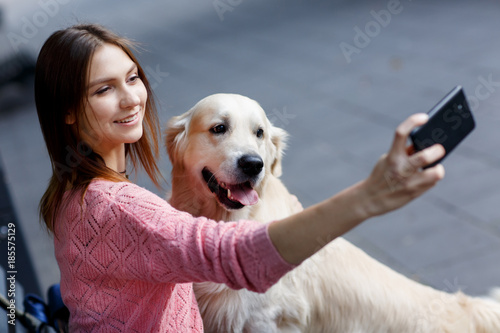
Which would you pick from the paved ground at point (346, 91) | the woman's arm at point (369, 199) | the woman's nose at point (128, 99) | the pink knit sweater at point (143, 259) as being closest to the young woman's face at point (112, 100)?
the woman's nose at point (128, 99)

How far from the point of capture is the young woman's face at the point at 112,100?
1.42m

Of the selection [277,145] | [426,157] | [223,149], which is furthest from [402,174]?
[277,145]

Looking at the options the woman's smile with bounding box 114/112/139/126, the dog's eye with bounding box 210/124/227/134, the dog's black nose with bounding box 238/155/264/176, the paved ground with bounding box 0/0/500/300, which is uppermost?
the woman's smile with bounding box 114/112/139/126

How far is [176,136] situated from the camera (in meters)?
2.09

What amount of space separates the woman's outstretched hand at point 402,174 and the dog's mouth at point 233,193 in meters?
0.91

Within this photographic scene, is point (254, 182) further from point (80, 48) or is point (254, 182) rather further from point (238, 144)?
point (80, 48)

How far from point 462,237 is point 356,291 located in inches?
73.0

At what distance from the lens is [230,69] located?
24.2ft

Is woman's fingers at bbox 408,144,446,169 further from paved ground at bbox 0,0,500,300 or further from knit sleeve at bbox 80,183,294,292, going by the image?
paved ground at bbox 0,0,500,300

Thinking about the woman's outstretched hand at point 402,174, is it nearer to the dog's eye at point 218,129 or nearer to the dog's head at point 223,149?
the dog's head at point 223,149

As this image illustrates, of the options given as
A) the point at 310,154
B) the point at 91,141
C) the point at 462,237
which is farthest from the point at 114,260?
the point at 310,154

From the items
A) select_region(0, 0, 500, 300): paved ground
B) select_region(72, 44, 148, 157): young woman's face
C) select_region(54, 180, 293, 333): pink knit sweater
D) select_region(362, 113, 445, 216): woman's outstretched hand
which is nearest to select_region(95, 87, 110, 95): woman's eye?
select_region(72, 44, 148, 157): young woman's face

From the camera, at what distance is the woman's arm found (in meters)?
0.93

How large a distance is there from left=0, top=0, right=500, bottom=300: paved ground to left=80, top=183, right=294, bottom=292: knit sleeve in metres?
0.68
